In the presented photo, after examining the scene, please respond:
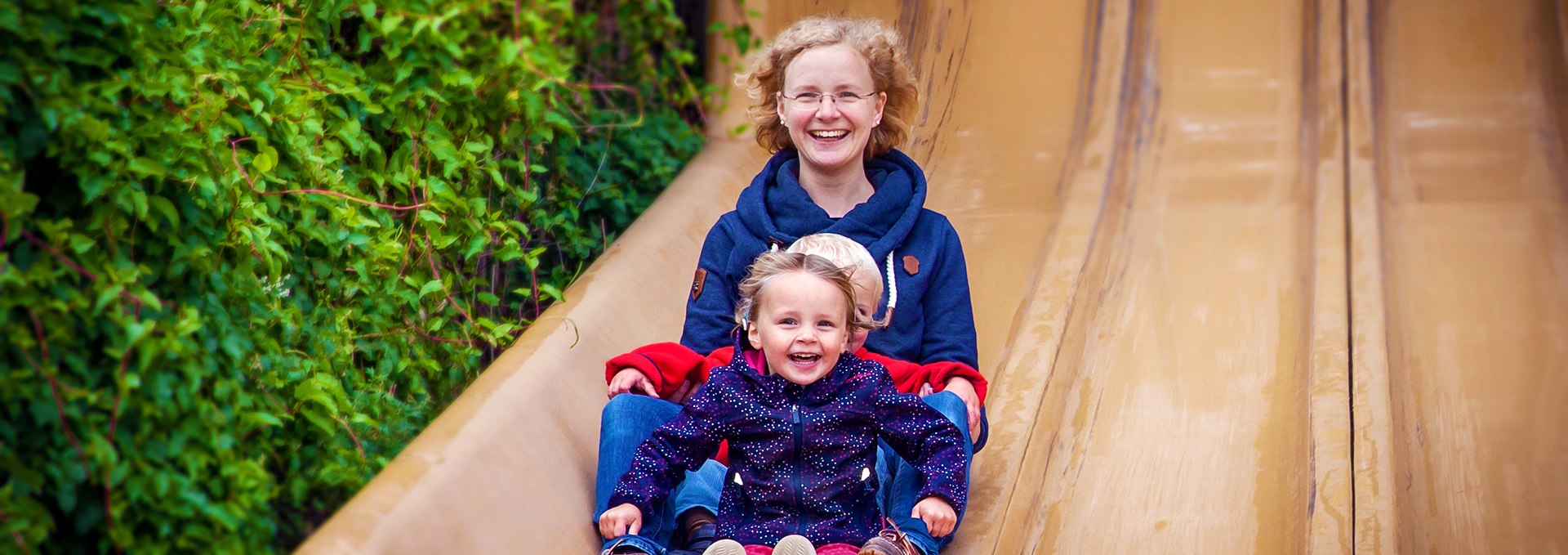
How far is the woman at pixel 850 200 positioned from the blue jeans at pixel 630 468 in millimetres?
51

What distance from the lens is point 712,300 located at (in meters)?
2.04

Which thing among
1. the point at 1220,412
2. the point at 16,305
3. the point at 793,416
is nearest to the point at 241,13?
the point at 16,305

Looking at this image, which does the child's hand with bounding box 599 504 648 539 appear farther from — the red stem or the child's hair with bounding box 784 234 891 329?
the red stem

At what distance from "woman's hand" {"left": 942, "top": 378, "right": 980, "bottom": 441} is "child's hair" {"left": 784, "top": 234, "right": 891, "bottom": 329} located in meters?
0.13

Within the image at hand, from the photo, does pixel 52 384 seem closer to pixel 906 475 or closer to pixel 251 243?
pixel 251 243

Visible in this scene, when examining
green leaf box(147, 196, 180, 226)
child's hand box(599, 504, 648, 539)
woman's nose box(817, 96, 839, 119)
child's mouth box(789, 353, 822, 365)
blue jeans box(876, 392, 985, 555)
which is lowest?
blue jeans box(876, 392, 985, 555)

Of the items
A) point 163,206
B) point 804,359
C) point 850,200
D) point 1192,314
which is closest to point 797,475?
point 804,359

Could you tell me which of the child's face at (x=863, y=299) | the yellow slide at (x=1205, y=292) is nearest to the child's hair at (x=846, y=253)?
the child's face at (x=863, y=299)

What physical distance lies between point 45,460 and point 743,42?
7.35 ft

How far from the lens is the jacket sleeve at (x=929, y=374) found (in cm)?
190

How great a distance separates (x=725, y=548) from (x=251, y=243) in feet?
2.09

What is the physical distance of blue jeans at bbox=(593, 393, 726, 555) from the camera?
1.73 meters

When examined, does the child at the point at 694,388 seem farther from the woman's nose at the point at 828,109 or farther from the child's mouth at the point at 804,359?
the woman's nose at the point at 828,109

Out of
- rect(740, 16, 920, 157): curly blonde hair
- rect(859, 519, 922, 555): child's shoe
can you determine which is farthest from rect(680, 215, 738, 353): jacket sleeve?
rect(859, 519, 922, 555): child's shoe
